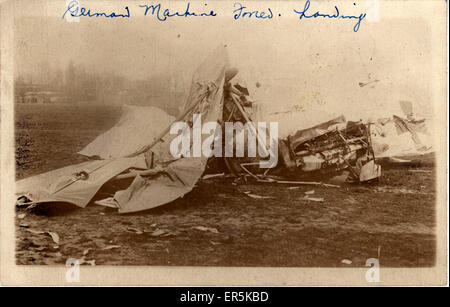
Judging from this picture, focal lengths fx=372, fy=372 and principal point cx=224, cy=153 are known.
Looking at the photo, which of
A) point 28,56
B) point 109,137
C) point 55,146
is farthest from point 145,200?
point 28,56

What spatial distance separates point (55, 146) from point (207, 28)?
1645 millimetres

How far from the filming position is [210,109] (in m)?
3.20

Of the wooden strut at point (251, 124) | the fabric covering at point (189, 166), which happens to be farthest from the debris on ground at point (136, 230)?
the wooden strut at point (251, 124)

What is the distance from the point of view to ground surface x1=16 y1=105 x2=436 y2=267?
3070mm

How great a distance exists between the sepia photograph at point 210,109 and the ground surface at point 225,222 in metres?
0.02

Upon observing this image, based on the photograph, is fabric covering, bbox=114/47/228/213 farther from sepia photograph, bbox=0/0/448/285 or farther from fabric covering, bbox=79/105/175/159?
fabric covering, bbox=79/105/175/159

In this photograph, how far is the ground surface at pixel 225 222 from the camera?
3070mm

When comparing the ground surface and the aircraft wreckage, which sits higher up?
the aircraft wreckage

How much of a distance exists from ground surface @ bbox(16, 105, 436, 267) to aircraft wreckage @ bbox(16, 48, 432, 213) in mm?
93

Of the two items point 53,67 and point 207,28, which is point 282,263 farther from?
point 53,67

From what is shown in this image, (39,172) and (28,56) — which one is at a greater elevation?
(28,56)

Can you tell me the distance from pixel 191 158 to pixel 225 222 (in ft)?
2.00
